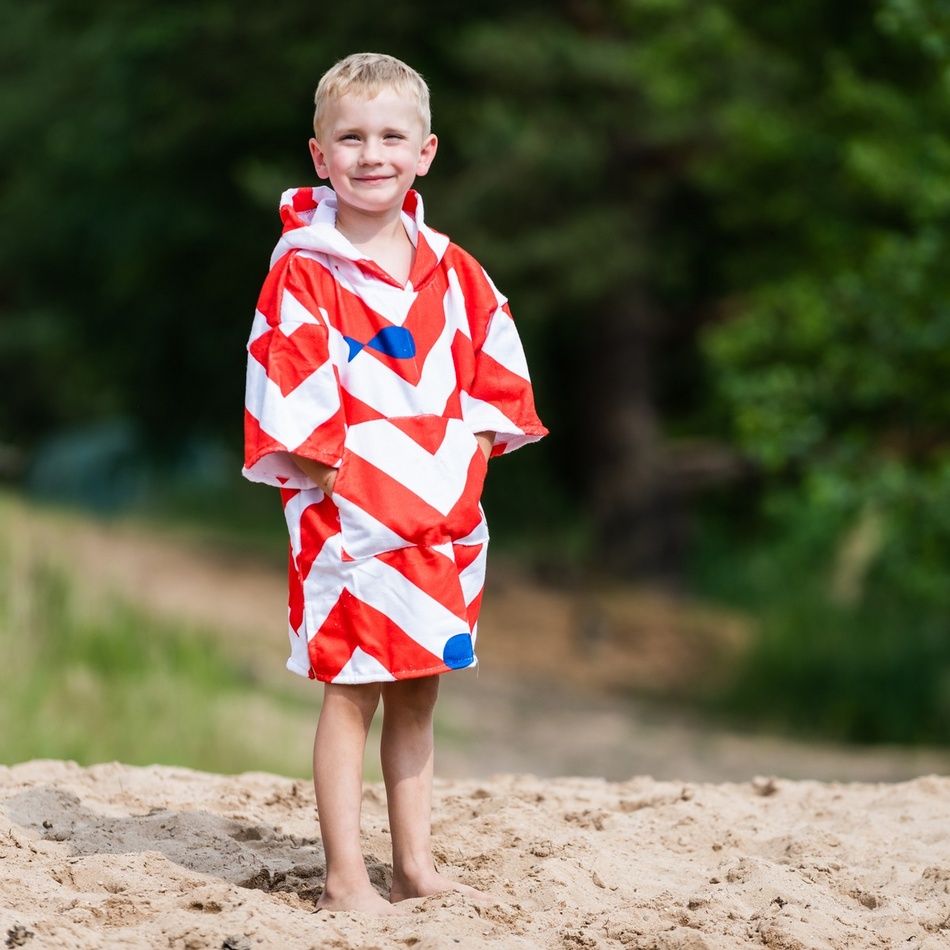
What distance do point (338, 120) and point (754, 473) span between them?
34.3 ft

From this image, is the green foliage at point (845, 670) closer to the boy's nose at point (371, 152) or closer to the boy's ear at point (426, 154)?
the boy's ear at point (426, 154)

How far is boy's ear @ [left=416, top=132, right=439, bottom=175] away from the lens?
2.73 meters

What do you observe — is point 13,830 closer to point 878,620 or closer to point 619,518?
point 878,620

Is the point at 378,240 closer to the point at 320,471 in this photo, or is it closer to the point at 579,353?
the point at 320,471

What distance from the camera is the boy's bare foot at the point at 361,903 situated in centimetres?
262

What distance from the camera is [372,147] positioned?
263 centimetres

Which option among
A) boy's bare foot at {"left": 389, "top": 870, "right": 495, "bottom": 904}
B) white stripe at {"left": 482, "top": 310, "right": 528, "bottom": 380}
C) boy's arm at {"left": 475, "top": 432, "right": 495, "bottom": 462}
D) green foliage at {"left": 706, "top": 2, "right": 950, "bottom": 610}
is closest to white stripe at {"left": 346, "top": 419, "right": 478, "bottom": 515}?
boy's arm at {"left": 475, "top": 432, "right": 495, "bottom": 462}

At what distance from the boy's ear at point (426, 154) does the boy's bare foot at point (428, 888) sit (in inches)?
51.3

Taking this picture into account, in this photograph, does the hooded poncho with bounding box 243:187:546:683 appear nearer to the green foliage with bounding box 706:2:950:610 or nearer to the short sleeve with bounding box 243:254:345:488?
the short sleeve with bounding box 243:254:345:488

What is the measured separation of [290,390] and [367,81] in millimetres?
569

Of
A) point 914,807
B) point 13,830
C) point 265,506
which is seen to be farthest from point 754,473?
point 13,830

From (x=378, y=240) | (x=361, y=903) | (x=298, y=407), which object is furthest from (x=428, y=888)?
(x=378, y=240)

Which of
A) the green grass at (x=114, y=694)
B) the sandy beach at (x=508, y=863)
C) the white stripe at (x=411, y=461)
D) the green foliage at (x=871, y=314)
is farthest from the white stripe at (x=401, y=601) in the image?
the green foliage at (x=871, y=314)

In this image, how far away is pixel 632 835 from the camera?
330 cm
